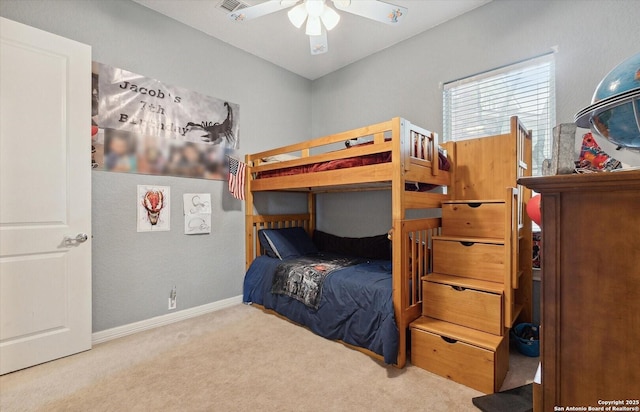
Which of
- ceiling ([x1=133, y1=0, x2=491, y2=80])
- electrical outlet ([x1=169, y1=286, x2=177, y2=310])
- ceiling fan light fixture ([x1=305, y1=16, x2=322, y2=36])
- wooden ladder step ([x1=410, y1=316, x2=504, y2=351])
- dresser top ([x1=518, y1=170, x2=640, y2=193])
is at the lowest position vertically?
electrical outlet ([x1=169, y1=286, x2=177, y2=310])

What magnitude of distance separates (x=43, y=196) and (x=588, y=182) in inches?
111

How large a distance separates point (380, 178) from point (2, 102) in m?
2.50

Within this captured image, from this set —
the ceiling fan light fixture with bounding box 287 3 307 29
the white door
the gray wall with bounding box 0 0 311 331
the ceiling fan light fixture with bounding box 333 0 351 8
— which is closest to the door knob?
the white door

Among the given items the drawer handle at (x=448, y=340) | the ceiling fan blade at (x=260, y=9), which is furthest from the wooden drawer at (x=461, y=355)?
the ceiling fan blade at (x=260, y=9)

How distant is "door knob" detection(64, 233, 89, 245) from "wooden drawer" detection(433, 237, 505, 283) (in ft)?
8.48

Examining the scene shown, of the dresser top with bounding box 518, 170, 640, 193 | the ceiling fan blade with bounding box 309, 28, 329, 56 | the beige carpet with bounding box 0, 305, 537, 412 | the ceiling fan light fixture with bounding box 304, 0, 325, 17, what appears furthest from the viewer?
the ceiling fan blade with bounding box 309, 28, 329, 56

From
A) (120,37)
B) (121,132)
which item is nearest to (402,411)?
(121,132)

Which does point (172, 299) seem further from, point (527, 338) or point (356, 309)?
point (527, 338)

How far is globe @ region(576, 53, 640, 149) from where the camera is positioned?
68 cm

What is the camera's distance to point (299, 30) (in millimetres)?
2949

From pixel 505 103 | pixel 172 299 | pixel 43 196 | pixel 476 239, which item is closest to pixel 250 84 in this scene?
pixel 43 196

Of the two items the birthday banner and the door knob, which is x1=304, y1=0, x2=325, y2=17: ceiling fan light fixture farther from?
the door knob

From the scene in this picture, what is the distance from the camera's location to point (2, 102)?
187cm

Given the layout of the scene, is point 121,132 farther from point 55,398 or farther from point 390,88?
point 390,88
